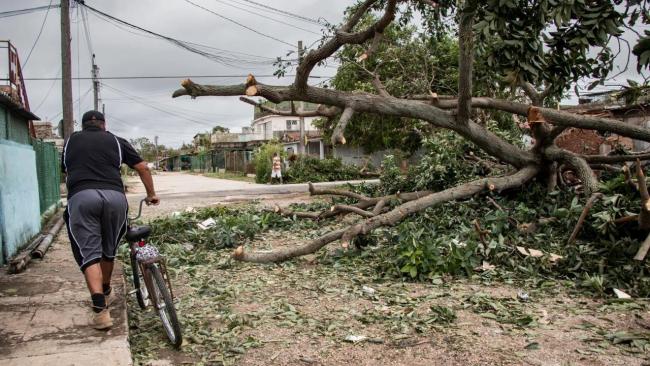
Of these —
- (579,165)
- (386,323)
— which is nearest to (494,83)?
(579,165)

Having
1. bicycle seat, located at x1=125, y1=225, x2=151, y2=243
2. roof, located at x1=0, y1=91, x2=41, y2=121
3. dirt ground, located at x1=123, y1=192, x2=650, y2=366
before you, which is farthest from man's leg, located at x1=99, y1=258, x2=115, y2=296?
roof, located at x1=0, y1=91, x2=41, y2=121

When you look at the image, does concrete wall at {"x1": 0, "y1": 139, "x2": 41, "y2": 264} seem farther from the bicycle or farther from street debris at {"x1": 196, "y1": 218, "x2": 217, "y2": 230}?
the bicycle

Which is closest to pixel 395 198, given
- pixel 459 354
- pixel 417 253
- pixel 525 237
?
pixel 525 237

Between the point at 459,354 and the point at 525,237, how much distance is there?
11.0 ft

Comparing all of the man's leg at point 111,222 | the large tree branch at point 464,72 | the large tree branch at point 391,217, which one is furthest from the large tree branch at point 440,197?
the man's leg at point 111,222

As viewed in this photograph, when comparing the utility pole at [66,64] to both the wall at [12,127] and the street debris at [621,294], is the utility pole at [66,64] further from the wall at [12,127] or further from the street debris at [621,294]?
the street debris at [621,294]

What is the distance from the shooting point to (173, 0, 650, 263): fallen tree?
130 inches

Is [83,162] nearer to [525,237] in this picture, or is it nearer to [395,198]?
[525,237]

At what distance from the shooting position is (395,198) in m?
9.01

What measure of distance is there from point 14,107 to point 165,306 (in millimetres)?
5849

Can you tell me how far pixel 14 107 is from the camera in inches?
319

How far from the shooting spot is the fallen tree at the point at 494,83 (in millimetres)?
3305

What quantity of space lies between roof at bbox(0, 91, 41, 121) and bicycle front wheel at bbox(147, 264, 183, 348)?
182 inches

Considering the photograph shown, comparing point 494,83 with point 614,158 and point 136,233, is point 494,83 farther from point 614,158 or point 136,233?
point 136,233
